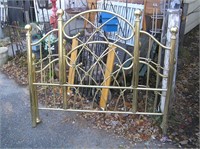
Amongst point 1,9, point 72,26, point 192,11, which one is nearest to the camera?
point 72,26

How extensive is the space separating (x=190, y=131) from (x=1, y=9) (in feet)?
17.0

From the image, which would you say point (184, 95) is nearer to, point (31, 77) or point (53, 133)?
point (53, 133)

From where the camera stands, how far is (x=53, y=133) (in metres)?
2.97

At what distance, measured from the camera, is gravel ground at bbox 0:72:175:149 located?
2.80 metres

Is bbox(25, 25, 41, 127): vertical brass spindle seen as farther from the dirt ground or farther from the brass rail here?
the dirt ground

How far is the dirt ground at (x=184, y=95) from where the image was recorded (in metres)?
2.92

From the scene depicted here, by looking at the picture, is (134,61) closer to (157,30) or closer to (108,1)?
(157,30)

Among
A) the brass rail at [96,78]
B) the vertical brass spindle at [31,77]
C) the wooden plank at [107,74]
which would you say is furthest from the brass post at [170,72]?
the vertical brass spindle at [31,77]

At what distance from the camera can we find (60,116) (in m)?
3.27

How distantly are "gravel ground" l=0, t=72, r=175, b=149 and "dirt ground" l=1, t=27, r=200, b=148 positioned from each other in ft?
0.68

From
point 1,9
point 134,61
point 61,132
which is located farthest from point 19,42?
point 134,61

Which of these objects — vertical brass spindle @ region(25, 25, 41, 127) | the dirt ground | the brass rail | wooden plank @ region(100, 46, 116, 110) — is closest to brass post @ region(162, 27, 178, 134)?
the brass rail

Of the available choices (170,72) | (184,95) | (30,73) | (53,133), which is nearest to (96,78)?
(53,133)

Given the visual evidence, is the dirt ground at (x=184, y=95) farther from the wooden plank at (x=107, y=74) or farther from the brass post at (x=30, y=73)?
the brass post at (x=30, y=73)
